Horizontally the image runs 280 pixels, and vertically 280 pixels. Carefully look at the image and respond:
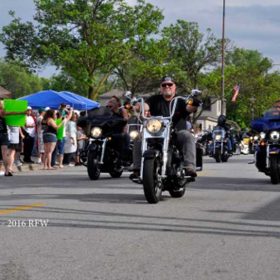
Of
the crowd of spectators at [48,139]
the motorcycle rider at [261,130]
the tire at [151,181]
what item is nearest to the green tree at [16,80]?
the crowd of spectators at [48,139]

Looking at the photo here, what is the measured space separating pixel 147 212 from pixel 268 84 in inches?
3368

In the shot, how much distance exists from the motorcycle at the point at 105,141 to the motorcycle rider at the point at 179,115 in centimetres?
435

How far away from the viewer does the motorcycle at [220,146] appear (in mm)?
26078

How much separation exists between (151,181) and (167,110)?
1.27 metres

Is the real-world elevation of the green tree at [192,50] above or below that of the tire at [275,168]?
above

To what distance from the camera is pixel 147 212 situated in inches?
359

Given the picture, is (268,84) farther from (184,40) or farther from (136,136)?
(136,136)

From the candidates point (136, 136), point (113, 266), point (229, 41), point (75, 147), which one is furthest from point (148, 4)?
point (113, 266)

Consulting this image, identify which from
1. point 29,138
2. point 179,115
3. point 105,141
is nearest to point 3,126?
point 105,141

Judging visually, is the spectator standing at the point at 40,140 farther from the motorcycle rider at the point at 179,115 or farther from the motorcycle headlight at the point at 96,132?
the motorcycle rider at the point at 179,115

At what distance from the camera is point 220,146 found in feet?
86.5

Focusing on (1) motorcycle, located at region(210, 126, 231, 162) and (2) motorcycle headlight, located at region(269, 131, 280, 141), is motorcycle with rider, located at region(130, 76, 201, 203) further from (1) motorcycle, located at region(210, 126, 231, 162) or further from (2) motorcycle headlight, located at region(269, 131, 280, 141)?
(1) motorcycle, located at region(210, 126, 231, 162)

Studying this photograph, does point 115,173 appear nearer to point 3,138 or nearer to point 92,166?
point 92,166

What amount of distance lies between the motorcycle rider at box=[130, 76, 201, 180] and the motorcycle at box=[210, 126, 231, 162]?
15.5 meters
